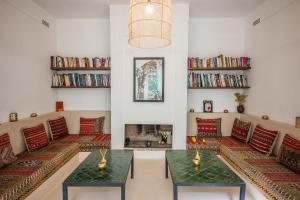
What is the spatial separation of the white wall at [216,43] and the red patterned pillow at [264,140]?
1.20 metres

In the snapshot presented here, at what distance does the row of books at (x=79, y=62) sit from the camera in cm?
400

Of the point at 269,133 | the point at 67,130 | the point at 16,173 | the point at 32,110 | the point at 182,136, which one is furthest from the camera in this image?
the point at 67,130

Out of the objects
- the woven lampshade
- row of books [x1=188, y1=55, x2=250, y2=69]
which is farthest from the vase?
the woven lampshade

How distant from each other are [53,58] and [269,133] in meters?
3.96

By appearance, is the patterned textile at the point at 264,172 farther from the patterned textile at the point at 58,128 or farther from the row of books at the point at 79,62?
the patterned textile at the point at 58,128

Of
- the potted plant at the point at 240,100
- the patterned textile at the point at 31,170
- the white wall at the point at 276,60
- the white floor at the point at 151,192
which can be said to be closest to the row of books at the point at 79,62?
the patterned textile at the point at 31,170

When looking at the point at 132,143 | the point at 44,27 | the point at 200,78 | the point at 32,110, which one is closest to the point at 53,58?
the point at 44,27

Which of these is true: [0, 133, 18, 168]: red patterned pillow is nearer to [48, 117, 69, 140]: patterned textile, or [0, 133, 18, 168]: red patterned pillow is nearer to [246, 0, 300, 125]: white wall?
[48, 117, 69, 140]: patterned textile

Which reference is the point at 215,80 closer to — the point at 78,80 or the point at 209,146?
the point at 209,146

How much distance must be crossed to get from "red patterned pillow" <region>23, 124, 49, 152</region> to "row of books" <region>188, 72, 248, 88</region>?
2.73 meters

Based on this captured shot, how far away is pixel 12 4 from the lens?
291 centimetres

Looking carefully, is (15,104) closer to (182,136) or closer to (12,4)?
(12,4)

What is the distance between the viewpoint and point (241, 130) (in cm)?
357

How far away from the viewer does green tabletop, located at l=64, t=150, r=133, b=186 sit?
1.93 metres
